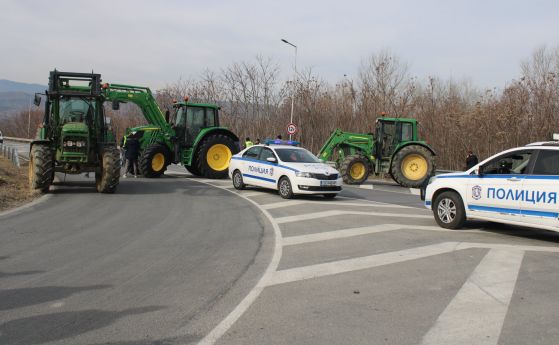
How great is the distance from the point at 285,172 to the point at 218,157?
686 centimetres

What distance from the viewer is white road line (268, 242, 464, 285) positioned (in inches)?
277

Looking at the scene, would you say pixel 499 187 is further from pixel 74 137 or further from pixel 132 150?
pixel 132 150

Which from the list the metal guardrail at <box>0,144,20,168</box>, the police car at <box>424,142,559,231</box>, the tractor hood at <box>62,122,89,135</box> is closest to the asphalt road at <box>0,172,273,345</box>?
the tractor hood at <box>62,122,89,135</box>

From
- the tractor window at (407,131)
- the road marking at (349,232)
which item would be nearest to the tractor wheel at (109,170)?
the road marking at (349,232)

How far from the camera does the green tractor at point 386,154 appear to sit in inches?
852

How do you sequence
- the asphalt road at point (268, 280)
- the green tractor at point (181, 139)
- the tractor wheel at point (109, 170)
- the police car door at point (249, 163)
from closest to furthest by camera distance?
the asphalt road at point (268, 280), the tractor wheel at point (109, 170), the police car door at point (249, 163), the green tractor at point (181, 139)

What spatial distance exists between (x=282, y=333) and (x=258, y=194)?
40.6 feet

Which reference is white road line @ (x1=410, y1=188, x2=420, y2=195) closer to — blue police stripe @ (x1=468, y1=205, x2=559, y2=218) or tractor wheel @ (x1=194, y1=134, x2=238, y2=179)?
tractor wheel @ (x1=194, y1=134, x2=238, y2=179)

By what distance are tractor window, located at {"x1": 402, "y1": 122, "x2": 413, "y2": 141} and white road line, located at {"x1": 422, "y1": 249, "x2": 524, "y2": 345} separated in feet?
48.7

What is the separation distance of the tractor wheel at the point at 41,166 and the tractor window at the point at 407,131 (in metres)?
13.7

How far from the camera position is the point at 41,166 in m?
14.6

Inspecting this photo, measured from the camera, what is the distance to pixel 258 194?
17.3 meters

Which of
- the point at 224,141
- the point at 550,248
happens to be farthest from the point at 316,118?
the point at 550,248

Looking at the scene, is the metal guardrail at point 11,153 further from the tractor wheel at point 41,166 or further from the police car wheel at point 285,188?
the police car wheel at point 285,188
